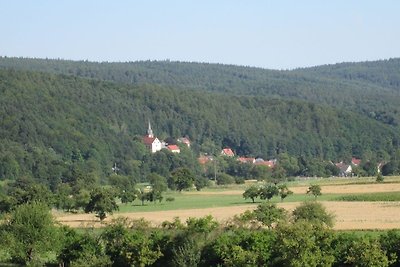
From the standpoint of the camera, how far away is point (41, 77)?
162 m

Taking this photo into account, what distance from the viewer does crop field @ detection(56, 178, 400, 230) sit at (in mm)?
59219

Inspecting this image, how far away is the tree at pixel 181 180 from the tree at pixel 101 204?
2970 cm

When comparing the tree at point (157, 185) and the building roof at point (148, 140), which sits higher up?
the building roof at point (148, 140)

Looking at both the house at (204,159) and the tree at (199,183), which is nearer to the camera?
the tree at (199,183)

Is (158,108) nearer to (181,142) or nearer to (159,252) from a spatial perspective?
(181,142)

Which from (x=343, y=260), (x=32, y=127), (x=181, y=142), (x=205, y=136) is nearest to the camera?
(x=343, y=260)

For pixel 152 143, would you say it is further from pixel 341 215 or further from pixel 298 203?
pixel 341 215

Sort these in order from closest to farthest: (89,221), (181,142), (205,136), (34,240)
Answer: (34,240)
(89,221)
(181,142)
(205,136)

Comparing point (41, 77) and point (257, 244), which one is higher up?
point (41, 77)

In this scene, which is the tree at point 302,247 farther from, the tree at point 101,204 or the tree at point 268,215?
the tree at point 101,204

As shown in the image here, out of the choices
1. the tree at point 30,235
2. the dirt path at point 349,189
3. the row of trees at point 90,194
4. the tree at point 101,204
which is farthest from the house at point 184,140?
the tree at point 30,235

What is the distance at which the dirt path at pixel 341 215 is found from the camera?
5591 centimetres

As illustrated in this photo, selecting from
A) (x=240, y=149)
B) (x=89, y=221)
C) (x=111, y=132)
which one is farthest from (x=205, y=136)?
(x=89, y=221)

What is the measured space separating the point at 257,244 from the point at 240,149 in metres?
129
